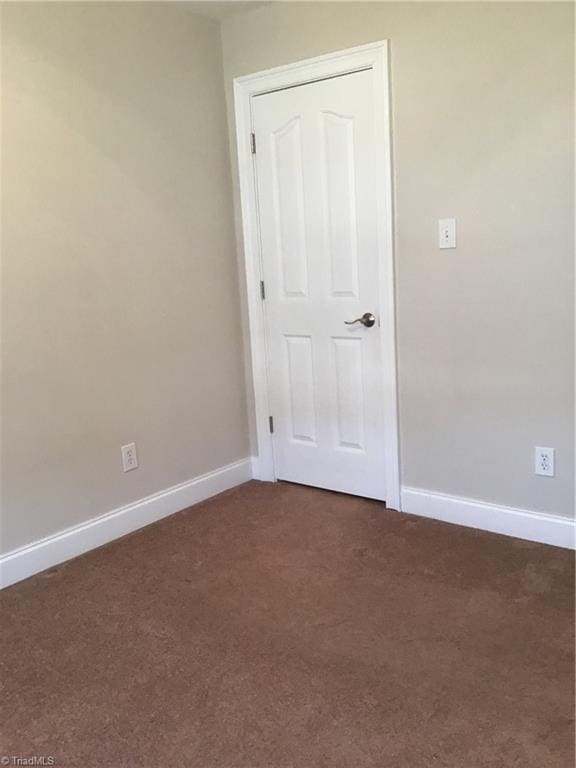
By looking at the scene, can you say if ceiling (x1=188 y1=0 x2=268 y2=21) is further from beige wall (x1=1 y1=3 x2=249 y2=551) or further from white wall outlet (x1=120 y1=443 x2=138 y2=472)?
white wall outlet (x1=120 y1=443 x2=138 y2=472)

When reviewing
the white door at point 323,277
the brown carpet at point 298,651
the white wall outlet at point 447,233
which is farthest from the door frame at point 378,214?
the brown carpet at point 298,651

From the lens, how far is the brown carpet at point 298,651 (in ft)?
5.43

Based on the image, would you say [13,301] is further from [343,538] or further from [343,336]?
[343,538]

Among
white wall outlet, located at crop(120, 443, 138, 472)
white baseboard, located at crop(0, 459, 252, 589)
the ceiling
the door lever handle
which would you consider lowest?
white baseboard, located at crop(0, 459, 252, 589)

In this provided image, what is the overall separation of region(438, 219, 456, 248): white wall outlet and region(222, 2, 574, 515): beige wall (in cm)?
3

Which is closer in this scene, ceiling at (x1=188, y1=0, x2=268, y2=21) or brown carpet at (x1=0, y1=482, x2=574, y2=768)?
brown carpet at (x1=0, y1=482, x2=574, y2=768)

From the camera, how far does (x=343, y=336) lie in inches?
120

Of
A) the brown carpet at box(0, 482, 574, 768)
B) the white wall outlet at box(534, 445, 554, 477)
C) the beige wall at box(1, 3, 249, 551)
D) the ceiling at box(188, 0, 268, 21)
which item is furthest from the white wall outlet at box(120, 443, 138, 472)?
the ceiling at box(188, 0, 268, 21)

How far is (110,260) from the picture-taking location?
9.11 feet

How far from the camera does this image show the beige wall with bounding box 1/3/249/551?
2.47 metres

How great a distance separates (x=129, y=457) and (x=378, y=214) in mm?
1525

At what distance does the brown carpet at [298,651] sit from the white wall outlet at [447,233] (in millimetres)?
1186

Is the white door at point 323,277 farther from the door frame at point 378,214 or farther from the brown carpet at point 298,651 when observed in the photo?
the brown carpet at point 298,651

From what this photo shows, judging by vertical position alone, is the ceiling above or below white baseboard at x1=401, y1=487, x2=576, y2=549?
above
